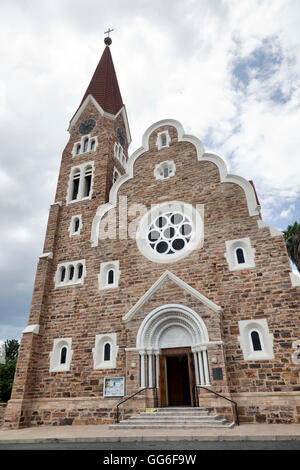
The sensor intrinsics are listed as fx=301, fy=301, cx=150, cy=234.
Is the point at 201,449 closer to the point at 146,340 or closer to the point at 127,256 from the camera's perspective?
the point at 146,340

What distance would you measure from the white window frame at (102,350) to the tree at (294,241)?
15.6m

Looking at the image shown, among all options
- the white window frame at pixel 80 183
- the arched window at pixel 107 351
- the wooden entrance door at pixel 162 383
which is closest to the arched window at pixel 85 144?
the white window frame at pixel 80 183

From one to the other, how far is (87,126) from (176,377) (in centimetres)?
1700

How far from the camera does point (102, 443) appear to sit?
7641 mm

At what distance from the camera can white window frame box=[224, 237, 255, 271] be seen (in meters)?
12.2

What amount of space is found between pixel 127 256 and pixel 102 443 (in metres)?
8.18

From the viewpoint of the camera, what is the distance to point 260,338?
1095 centimetres

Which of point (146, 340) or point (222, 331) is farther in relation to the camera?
point (146, 340)

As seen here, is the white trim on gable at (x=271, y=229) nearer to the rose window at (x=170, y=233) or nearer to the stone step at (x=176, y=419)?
the rose window at (x=170, y=233)

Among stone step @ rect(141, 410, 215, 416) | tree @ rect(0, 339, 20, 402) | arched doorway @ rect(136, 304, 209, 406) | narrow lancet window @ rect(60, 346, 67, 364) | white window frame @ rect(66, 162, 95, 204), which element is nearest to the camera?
stone step @ rect(141, 410, 215, 416)

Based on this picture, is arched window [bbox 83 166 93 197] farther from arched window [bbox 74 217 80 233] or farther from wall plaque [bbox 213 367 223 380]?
wall plaque [bbox 213 367 223 380]

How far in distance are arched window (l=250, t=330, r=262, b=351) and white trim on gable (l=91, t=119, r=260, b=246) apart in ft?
16.0

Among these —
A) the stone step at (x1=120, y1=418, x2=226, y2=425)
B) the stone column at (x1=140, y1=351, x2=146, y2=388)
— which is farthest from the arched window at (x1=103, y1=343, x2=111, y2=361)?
the stone step at (x1=120, y1=418, x2=226, y2=425)
